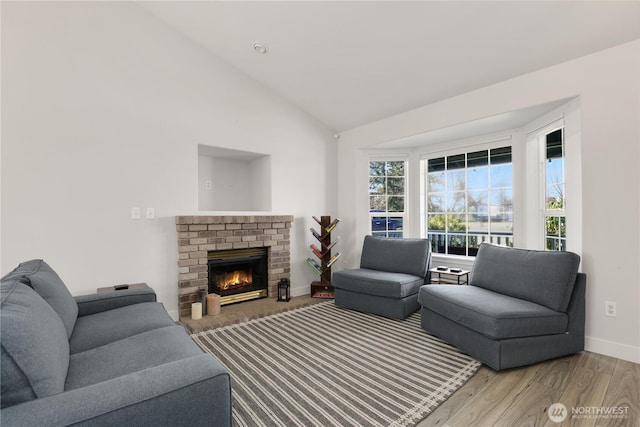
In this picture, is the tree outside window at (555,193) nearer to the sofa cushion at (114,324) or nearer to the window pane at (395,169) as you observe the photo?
the window pane at (395,169)

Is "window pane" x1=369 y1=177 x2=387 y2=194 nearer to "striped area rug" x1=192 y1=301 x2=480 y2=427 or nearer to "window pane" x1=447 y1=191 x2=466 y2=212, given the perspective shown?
"window pane" x1=447 y1=191 x2=466 y2=212

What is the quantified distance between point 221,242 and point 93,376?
249 cm

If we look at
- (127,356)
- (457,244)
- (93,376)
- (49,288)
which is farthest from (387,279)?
(49,288)

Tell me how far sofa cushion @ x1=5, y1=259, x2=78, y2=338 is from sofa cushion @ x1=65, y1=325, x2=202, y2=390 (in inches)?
12.9

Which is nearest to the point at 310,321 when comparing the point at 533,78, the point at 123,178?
the point at 123,178

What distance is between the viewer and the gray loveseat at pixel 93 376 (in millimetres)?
958

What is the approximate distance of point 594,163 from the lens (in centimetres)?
258

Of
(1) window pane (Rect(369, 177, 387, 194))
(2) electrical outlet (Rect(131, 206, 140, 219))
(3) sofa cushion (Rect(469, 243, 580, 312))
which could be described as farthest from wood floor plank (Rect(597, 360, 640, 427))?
(2) electrical outlet (Rect(131, 206, 140, 219))

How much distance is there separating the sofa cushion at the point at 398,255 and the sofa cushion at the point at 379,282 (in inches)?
4.4

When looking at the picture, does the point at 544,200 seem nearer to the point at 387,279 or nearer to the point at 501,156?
the point at 501,156

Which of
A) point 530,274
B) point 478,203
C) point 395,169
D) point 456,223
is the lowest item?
point 530,274

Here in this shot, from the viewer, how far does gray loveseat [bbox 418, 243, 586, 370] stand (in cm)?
224

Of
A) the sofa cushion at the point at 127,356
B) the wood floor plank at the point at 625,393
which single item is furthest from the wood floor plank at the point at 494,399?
the sofa cushion at the point at 127,356

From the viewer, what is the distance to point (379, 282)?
3.42 m
